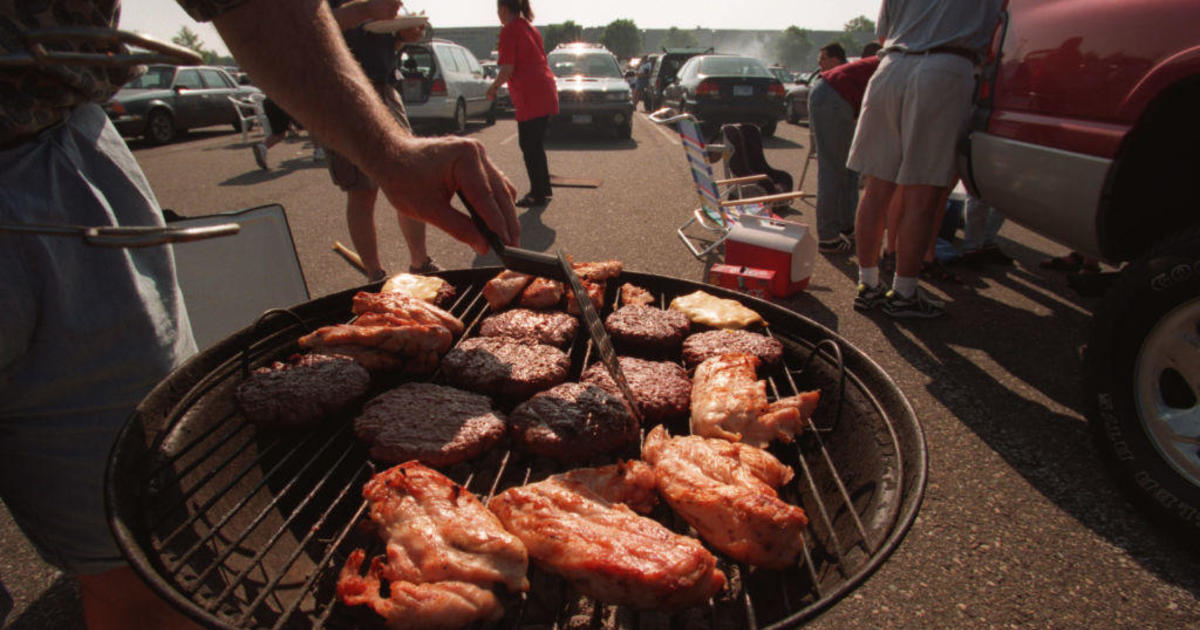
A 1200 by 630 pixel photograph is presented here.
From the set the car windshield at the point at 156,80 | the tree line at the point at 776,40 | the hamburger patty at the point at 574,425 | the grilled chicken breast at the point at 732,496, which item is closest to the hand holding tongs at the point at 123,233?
the hamburger patty at the point at 574,425

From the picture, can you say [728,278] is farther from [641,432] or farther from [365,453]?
[365,453]

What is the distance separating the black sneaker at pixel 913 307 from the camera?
4.22 meters

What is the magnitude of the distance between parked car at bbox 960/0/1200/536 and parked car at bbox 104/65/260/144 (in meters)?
15.5

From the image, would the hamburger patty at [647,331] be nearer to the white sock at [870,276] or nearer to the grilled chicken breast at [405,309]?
the grilled chicken breast at [405,309]

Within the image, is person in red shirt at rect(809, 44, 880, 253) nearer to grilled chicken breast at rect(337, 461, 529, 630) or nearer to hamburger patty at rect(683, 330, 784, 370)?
hamburger patty at rect(683, 330, 784, 370)

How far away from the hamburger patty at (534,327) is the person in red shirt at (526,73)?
5422 millimetres

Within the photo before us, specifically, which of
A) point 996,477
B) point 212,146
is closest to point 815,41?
point 212,146

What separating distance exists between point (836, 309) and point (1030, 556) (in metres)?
2.47

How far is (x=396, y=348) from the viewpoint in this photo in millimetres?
1753

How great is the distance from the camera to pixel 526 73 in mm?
6938

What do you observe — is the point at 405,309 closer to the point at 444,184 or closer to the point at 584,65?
the point at 444,184

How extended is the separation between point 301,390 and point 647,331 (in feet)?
3.57

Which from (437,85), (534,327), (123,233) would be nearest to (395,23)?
(534,327)

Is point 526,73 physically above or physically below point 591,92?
above
